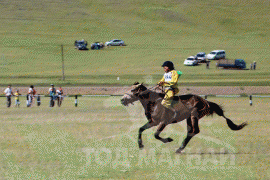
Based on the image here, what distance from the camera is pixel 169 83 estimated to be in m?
8.61

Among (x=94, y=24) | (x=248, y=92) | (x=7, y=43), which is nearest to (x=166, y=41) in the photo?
(x=94, y=24)

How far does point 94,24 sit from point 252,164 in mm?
75938

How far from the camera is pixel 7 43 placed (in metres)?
64.7

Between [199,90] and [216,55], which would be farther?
[216,55]

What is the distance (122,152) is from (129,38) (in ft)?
216

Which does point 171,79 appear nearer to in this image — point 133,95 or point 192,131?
point 133,95

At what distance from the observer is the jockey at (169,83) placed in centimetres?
858

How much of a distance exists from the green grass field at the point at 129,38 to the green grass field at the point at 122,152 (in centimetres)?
2687

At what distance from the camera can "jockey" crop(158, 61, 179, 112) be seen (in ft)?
28.1

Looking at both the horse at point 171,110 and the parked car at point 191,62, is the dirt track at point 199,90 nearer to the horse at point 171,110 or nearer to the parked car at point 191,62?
the parked car at point 191,62

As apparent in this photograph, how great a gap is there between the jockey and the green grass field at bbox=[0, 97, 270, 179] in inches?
57.8

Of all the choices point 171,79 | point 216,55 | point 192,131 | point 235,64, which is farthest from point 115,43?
point 171,79

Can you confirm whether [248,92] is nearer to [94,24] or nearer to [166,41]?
[166,41]

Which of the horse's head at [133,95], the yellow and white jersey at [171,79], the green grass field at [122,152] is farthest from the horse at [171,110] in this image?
the green grass field at [122,152]
